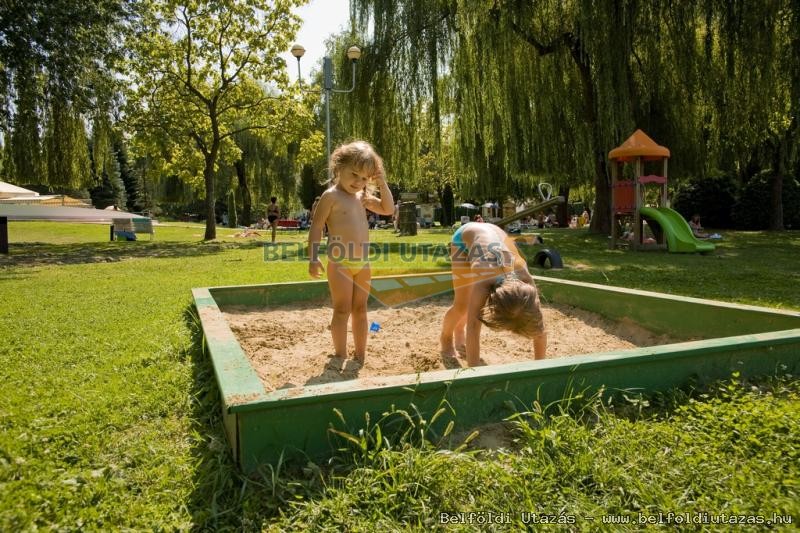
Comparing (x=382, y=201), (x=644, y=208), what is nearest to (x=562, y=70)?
(x=644, y=208)

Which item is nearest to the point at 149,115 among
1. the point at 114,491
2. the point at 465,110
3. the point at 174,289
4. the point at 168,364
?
the point at 465,110

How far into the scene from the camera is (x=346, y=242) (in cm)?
309

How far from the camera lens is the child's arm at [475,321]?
9.13ft

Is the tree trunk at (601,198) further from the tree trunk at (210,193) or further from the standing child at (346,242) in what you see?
the tree trunk at (210,193)

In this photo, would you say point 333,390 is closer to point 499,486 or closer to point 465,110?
point 499,486

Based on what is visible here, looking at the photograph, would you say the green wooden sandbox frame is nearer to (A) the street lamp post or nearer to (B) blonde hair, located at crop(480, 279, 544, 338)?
(B) blonde hair, located at crop(480, 279, 544, 338)

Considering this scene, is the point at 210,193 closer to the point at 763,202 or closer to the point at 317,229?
the point at 317,229

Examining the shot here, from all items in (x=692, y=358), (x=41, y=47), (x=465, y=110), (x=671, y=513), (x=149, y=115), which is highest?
(x=41, y=47)

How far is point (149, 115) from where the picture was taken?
15.7 m

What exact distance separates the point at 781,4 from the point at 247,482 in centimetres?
1216

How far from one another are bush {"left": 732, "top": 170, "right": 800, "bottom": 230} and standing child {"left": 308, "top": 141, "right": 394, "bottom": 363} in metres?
20.6

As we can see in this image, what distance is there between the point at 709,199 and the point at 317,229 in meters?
21.9

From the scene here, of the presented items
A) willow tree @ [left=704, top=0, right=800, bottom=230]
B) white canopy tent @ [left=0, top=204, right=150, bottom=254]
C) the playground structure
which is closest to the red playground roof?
the playground structure

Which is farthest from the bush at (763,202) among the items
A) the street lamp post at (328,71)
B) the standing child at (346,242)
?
the standing child at (346,242)
